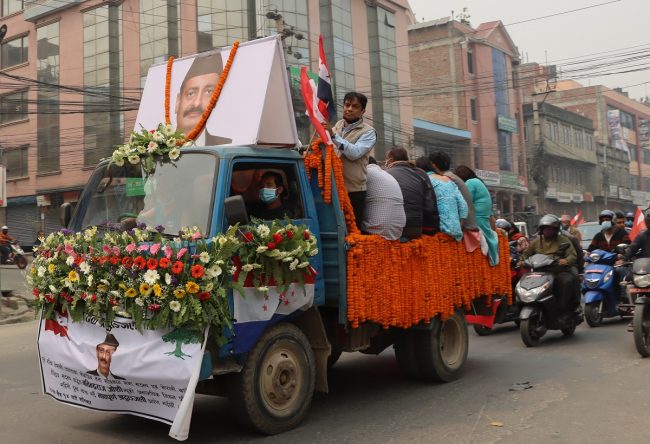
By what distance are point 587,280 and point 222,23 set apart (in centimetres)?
2164

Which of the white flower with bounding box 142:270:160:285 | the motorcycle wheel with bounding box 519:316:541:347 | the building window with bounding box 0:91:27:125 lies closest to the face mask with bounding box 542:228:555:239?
the motorcycle wheel with bounding box 519:316:541:347

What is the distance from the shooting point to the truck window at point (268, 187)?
471cm

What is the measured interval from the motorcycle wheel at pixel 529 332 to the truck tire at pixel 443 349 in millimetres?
1665

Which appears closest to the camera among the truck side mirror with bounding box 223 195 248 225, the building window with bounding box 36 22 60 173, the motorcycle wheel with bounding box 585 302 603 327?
the truck side mirror with bounding box 223 195 248 225

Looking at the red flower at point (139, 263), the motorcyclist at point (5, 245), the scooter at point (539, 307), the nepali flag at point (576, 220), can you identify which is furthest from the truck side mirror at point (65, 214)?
the motorcyclist at point (5, 245)

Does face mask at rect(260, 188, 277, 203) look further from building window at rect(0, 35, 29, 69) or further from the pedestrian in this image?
building window at rect(0, 35, 29, 69)

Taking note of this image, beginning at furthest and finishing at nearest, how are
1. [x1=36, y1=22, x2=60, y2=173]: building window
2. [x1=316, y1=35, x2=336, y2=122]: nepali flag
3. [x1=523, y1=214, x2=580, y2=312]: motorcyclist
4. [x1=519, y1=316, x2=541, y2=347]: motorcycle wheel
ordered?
[x1=36, y1=22, x2=60, y2=173]: building window, [x1=523, y1=214, x2=580, y2=312]: motorcyclist, [x1=519, y1=316, x2=541, y2=347]: motorcycle wheel, [x1=316, y1=35, x2=336, y2=122]: nepali flag

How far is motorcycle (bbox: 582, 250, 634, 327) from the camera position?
9227 mm

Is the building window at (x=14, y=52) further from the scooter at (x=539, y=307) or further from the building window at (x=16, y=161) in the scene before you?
the scooter at (x=539, y=307)

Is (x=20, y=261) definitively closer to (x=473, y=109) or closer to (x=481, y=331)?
(x=481, y=331)

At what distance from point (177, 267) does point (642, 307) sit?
17.5ft

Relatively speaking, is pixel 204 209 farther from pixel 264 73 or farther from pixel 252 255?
pixel 264 73

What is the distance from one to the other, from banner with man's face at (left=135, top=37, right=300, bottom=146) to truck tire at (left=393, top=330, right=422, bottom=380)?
7.24 ft

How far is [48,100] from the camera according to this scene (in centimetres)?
3184
